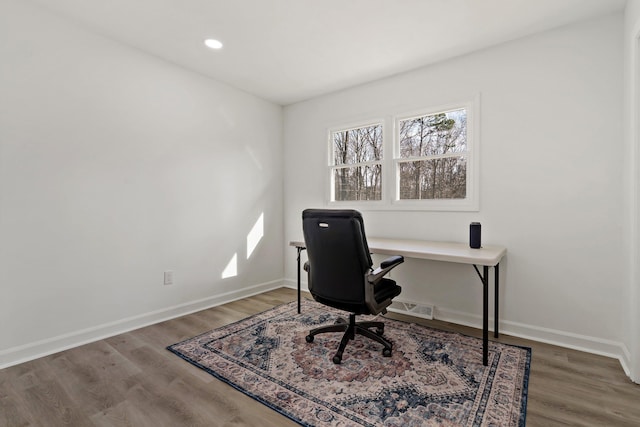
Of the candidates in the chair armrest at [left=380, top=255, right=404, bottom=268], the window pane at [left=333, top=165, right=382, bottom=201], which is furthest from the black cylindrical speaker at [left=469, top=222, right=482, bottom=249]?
the window pane at [left=333, top=165, right=382, bottom=201]

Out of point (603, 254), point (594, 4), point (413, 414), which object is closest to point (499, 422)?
point (413, 414)

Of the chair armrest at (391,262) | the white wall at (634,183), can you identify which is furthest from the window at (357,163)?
the white wall at (634,183)

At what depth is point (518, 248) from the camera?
264 centimetres

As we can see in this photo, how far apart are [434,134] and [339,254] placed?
1847mm

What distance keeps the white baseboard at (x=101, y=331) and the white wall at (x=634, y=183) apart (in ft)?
11.4

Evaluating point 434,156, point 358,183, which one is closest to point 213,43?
point 358,183

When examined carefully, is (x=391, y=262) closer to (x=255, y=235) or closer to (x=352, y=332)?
(x=352, y=332)

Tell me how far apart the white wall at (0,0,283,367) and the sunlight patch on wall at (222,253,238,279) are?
0.20 ft

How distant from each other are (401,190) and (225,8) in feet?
7.64

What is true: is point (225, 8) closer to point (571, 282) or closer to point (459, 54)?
point (459, 54)

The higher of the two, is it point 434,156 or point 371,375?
point 434,156

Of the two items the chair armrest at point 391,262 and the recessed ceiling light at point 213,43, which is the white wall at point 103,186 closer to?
the recessed ceiling light at point 213,43

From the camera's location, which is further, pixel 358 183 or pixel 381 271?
pixel 358 183

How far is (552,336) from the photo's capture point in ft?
8.18
